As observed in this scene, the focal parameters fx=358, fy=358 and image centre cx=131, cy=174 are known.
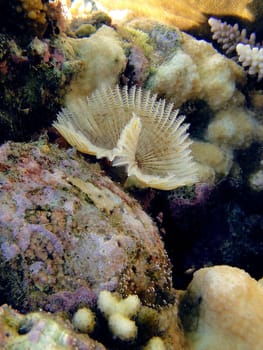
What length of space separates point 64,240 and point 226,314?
3.75 ft

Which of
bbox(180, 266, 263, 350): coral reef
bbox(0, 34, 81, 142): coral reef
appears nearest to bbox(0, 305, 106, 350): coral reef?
bbox(180, 266, 263, 350): coral reef

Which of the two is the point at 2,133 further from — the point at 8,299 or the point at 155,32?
the point at 155,32

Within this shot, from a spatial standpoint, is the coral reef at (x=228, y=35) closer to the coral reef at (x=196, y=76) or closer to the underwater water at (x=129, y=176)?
the underwater water at (x=129, y=176)

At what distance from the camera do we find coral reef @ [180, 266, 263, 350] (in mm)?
2217

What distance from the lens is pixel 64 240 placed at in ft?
6.24

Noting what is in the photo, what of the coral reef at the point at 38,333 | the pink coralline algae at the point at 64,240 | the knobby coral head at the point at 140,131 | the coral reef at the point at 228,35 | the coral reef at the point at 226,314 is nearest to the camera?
the coral reef at the point at 38,333

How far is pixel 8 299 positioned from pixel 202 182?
2024 mm

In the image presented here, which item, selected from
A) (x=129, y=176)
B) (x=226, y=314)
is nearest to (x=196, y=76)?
(x=129, y=176)

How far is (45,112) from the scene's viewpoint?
8.86 ft

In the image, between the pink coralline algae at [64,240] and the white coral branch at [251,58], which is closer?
the pink coralline algae at [64,240]

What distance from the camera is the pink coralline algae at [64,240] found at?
1.83 m

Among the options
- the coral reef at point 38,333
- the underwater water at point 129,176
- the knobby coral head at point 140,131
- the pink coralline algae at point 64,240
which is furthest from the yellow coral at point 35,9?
the coral reef at point 38,333

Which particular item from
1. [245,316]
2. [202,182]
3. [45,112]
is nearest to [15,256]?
[45,112]

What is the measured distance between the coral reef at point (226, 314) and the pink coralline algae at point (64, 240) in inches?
10.0
